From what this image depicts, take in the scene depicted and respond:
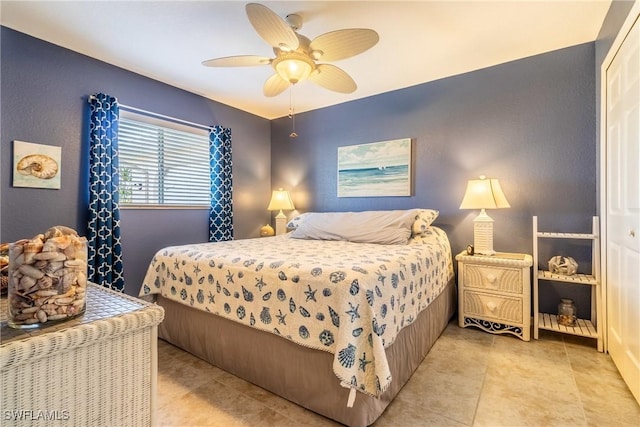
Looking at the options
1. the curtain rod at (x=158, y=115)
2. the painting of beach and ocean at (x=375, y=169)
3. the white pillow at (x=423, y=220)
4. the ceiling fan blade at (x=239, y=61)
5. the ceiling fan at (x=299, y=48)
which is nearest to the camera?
the ceiling fan at (x=299, y=48)

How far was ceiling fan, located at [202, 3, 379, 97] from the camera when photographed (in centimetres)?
161

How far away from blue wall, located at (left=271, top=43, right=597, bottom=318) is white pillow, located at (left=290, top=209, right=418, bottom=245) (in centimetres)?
60

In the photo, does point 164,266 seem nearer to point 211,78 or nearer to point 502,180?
point 211,78

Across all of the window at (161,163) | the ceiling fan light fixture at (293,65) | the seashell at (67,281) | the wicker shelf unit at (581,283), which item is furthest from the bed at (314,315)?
the ceiling fan light fixture at (293,65)

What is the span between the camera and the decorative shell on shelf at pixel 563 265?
7.50 feet

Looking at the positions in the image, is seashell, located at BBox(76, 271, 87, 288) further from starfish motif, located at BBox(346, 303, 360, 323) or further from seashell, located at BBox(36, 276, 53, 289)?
starfish motif, located at BBox(346, 303, 360, 323)

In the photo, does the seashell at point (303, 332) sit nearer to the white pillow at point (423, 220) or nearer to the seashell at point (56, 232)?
the seashell at point (56, 232)

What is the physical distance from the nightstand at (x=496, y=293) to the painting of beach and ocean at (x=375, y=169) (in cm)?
107

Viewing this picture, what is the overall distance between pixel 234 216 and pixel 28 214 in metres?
1.94

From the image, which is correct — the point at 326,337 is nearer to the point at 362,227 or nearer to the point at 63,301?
the point at 63,301

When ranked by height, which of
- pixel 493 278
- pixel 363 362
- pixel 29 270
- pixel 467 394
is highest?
pixel 29 270

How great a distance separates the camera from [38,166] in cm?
227

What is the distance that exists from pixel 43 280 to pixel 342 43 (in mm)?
1773

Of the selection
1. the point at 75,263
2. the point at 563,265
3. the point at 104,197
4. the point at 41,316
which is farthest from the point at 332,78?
the point at 563,265
